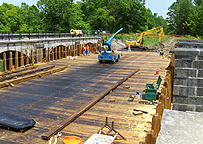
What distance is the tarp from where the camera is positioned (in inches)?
350

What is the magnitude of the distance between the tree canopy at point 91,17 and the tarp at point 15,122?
206ft

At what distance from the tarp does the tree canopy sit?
206 ft

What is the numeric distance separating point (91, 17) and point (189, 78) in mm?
80284

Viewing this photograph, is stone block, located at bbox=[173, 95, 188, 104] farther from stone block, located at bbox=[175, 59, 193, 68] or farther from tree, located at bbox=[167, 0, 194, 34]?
tree, located at bbox=[167, 0, 194, 34]

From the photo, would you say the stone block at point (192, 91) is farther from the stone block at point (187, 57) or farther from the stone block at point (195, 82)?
the stone block at point (187, 57)

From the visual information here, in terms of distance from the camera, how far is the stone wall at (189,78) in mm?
7676

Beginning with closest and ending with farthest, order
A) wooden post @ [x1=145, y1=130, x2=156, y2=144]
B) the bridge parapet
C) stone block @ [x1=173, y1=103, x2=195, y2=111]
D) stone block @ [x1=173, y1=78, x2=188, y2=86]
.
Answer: wooden post @ [x1=145, y1=130, x2=156, y2=144] → stone block @ [x1=173, y1=78, x2=188, y2=86] → stone block @ [x1=173, y1=103, x2=195, y2=111] → the bridge parapet

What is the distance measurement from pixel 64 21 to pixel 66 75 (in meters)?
55.8

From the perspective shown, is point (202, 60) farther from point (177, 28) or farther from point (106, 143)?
point (177, 28)

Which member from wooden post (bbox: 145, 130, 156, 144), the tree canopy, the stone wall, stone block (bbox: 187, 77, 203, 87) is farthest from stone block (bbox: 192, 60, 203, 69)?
the tree canopy

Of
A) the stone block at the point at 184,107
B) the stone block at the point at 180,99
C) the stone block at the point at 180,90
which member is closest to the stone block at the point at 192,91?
the stone block at the point at 180,90

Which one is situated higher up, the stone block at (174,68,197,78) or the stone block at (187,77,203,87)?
the stone block at (174,68,197,78)

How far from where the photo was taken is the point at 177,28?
332 feet

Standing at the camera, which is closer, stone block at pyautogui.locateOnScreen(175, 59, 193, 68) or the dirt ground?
stone block at pyautogui.locateOnScreen(175, 59, 193, 68)
